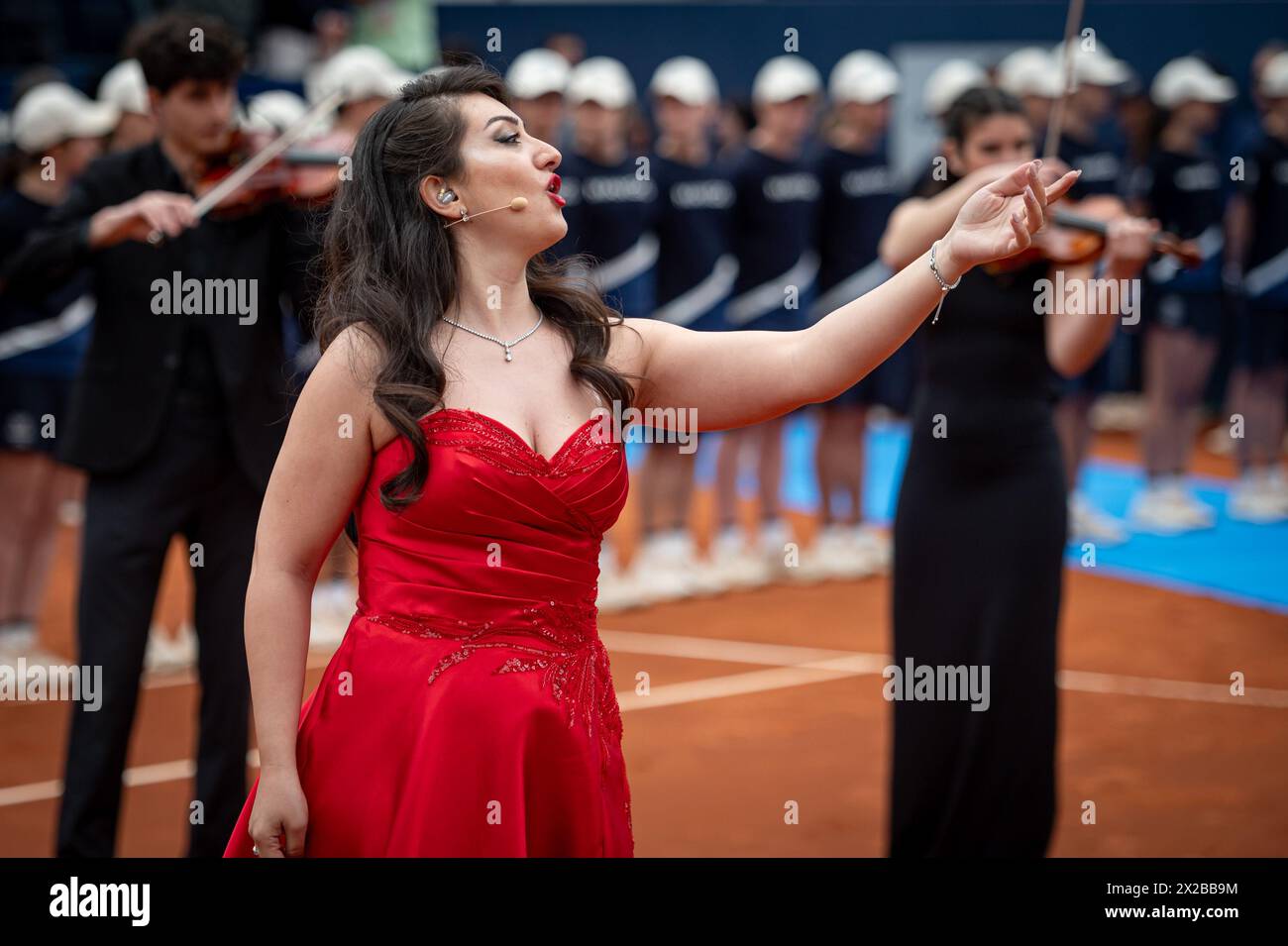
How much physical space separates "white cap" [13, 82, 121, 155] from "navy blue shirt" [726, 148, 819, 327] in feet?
11.7

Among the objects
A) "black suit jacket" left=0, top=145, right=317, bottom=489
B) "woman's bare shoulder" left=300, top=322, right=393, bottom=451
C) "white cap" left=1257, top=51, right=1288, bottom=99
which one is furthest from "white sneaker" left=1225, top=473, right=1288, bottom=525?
"woman's bare shoulder" left=300, top=322, right=393, bottom=451

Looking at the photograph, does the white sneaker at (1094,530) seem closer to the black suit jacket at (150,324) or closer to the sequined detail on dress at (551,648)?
the black suit jacket at (150,324)

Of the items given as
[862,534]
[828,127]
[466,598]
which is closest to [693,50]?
[828,127]

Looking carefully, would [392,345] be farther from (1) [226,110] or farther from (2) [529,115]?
(2) [529,115]

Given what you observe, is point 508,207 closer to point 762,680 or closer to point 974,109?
point 974,109

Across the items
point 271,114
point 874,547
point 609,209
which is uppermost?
point 609,209

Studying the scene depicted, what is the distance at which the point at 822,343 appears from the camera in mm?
2631

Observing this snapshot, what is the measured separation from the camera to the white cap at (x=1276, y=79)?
30.6ft

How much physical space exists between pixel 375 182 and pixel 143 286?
172 cm

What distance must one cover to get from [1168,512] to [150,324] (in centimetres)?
704

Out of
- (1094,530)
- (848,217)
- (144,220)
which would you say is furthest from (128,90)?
(1094,530)

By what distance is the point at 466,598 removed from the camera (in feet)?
8.36

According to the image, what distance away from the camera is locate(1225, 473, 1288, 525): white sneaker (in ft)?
31.9

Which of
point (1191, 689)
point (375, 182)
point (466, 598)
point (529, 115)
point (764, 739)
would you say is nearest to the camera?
point (466, 598)
